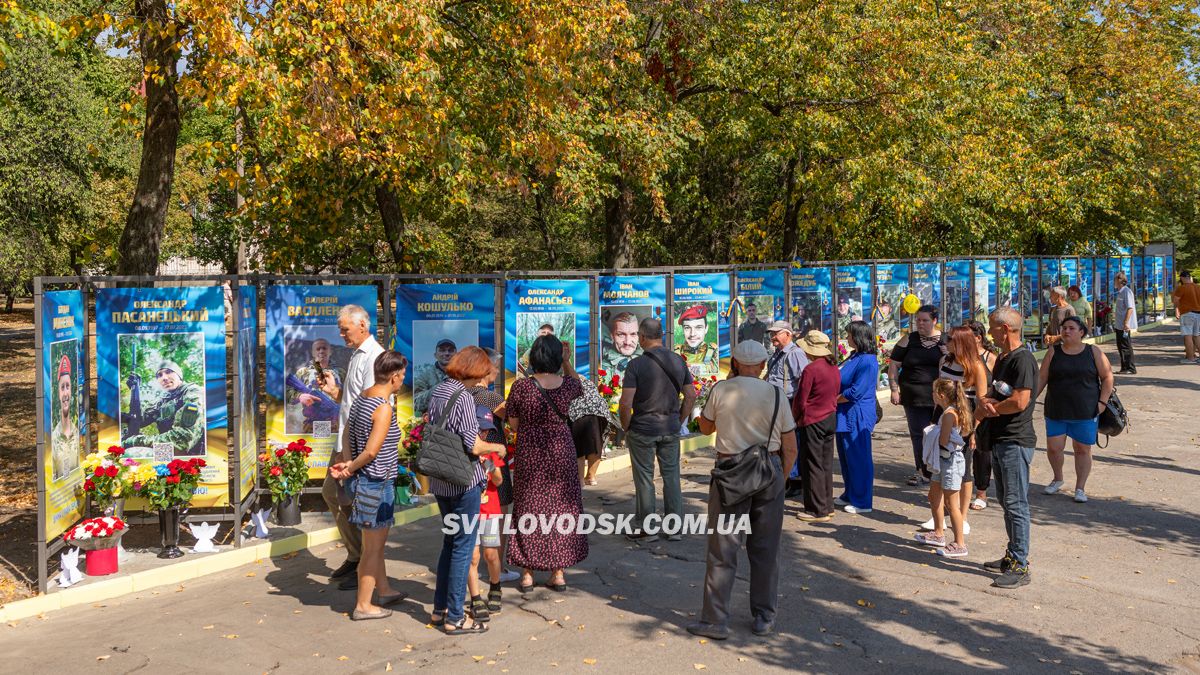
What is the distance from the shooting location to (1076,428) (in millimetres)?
9922

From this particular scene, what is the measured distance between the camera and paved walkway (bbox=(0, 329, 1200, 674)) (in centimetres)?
619

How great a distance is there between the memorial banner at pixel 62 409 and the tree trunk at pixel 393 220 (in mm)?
9562

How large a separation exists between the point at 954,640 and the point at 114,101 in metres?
34.0

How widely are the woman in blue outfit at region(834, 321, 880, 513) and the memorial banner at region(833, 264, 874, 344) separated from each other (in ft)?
26.7

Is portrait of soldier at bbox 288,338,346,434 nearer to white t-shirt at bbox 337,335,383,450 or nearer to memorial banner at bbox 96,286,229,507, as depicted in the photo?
memorial banner at bbox 96,286,229,507

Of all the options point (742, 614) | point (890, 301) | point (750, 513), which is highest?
point (890, 301)

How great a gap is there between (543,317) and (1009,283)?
15900mm

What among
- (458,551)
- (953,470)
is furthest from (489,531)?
(953,470)

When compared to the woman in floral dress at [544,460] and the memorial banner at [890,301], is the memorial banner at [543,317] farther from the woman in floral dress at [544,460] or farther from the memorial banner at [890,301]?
the memorial banner at [890,301]

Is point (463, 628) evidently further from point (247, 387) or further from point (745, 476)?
point (247, 387)

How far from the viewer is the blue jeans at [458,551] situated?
6529 mm

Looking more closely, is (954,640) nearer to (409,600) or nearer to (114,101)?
(409,600)

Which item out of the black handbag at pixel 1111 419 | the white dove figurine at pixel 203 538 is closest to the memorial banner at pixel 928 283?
the black handbag at pixel 1111 419

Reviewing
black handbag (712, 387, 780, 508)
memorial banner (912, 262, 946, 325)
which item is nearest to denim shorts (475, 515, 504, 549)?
black handbag (712, 387, 780, 508)
